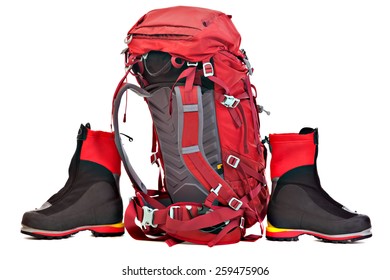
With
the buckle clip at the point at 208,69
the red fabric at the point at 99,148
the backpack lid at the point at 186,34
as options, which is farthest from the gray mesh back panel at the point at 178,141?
the red fabric at the point at 99,148

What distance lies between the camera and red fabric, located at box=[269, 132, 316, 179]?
4.74 metres

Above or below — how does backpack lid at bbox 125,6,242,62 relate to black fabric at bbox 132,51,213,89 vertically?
above

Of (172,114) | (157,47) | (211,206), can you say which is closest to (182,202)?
(211,206)

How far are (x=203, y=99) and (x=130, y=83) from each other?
0.38m

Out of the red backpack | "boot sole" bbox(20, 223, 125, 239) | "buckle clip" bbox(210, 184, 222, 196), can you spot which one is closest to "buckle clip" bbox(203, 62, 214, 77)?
the red backpack

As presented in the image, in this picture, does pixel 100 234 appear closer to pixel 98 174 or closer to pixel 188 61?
pixel 98 174

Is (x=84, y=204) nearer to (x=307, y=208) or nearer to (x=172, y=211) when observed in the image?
(x=172, y=211)

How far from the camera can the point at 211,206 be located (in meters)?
4.51

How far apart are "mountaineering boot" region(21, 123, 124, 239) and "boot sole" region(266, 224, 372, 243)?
0.82 meters

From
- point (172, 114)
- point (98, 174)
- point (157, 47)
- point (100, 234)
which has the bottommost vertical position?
point (100, 234)

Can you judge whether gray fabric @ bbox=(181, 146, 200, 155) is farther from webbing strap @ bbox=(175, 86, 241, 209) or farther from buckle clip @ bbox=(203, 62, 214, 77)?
buckle clip @ bbox=(203, 62, 214, 77)

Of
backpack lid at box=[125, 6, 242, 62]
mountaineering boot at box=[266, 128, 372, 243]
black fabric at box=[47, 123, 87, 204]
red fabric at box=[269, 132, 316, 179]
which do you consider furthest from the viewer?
black fabric at box=[47, 123, 87, 204]

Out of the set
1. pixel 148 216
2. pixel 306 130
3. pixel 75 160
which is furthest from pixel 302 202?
pixel 75 160

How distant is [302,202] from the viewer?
4.64 meters
